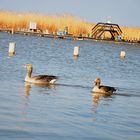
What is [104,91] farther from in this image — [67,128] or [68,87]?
[67,128]

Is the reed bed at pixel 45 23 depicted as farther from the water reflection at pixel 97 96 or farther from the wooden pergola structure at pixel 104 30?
the water reflection at pixel 97 96

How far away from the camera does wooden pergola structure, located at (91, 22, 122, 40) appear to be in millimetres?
84312

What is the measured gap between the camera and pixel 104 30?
84.6 m

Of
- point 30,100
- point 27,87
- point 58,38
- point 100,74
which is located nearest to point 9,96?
point 30,100

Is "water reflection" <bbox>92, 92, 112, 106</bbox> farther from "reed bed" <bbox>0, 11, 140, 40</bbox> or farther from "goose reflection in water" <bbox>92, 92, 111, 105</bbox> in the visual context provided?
"reed bed" <bbox>0, 11, 140, 40</bbox>

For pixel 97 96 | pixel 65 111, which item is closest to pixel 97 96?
pixel 97 96

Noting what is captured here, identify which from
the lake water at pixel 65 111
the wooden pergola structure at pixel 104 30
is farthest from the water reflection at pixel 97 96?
the wooden pergola structure at pixel 104 30

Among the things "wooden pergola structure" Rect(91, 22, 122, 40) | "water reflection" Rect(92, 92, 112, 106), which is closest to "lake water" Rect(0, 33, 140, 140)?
"water reflection" Rect(92, 92, 112, 106)

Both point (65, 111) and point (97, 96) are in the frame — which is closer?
point (65, 111)

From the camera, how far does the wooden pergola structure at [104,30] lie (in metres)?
84.3

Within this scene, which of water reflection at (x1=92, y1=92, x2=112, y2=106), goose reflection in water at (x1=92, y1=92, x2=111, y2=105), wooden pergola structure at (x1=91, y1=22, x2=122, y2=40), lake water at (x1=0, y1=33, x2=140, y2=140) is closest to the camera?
lake water at (x1=0, y1=33, x2=140, y2=140)

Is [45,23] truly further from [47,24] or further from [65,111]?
[65,111]

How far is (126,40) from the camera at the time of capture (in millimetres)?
87812

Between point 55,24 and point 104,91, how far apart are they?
69.4 m
